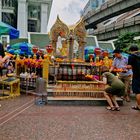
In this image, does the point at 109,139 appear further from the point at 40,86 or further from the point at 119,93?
the point at 40,86

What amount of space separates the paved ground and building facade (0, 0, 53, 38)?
4264 centimetres

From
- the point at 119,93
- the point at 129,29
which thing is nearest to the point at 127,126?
the point at 119,93

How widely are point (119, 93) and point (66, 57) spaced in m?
7.51

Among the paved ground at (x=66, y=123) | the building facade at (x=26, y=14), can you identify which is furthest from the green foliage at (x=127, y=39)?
the paved ground at (x=66, y=123)

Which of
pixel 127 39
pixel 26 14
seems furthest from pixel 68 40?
pixel 26 14

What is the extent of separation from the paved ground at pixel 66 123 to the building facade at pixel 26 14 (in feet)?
140

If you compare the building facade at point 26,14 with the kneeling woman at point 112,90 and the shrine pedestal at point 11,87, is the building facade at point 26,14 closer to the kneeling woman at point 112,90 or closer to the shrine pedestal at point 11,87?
the shrine pedestal at point 11,87

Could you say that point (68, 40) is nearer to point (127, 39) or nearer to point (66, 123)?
point (66, 123)

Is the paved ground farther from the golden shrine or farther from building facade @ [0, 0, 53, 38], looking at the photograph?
building facade @ [0, 0, 53, 38]

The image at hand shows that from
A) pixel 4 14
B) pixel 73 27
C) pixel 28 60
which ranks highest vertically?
pixel 4 14

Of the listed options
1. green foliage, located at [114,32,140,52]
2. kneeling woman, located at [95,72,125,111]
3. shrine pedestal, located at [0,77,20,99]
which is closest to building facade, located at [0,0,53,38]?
green foliage, located at [114,32,140,52]

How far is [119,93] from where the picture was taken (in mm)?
9938

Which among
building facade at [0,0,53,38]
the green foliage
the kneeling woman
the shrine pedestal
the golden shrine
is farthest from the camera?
building facade at [0,0,53,38]

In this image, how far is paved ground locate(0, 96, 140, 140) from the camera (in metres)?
6.45
